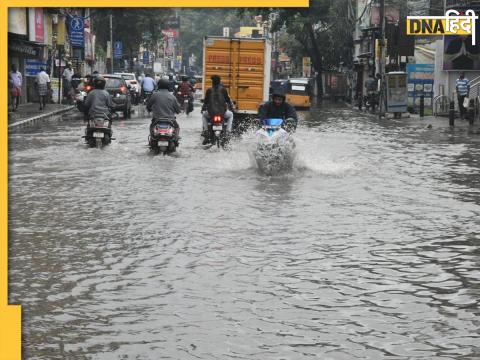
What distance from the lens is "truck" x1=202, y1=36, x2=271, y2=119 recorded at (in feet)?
86.9

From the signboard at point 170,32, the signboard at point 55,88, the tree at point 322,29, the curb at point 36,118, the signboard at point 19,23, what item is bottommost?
the curb at point 36,118

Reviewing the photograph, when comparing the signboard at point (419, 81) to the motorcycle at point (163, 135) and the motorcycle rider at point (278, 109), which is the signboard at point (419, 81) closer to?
the motorcycle at point (163, 135)

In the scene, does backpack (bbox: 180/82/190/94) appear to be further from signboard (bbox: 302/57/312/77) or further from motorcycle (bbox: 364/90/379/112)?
signboard (bbox: 302/57/312/77)

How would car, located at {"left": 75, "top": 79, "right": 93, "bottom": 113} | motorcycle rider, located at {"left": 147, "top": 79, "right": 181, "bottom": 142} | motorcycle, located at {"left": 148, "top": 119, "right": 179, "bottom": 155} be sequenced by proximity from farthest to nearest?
car, located at {"left": 75, "top": 79, "right": 93, "bottom": 113} → motorcycle rider, located at {"left": 147, "top": 79, "right": 181, "bottom": 142} → motorcycle, located at {"left": 148, "top": 119, "right": 179, "bottom": 155}

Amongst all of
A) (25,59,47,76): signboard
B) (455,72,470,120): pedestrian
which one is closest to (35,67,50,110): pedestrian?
(25,59,47,76): signboard

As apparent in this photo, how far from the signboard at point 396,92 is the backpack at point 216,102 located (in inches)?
760

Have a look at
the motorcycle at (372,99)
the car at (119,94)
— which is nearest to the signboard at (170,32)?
the motorcycle at (372,99)

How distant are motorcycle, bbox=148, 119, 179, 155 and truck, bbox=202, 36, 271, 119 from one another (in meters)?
8.34

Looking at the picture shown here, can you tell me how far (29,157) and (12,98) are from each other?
17.1 m

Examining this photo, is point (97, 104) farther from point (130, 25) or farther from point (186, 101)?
point (130, 25)

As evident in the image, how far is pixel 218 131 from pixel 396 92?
20.0 m

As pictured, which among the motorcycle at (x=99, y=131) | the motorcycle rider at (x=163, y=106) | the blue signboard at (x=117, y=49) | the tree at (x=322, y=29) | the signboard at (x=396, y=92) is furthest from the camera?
the blue signboard at (x=117, y=49)

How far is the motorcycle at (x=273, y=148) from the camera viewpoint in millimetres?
15164

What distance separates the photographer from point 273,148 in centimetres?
1516
